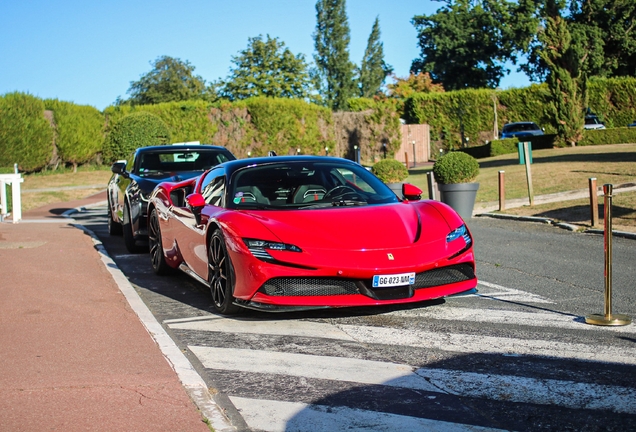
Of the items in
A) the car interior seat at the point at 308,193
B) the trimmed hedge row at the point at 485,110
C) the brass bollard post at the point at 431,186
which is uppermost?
the trimmed hedge row at the point at 485,110

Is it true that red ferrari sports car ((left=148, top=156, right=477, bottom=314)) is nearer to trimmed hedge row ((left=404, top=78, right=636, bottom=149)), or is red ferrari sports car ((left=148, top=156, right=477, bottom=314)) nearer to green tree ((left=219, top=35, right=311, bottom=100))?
trimmed hedge row ((left=404, top=78, right=636, bottom=149))

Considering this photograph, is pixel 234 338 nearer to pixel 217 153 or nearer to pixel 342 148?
pixel 217 153

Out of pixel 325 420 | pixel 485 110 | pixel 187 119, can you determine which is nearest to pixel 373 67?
pixel 485 110

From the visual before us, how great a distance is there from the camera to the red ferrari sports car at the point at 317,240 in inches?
254

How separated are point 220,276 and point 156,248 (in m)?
3.11

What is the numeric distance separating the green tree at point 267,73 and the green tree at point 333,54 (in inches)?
1012

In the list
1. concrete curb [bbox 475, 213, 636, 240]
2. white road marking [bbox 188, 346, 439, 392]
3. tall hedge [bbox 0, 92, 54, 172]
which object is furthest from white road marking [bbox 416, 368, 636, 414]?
tall hedge [bbox 0, 92, 54, 172]

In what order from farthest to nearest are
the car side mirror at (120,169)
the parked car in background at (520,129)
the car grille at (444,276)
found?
the parked car in background at (520,129) → the car side mirror at (120,169) → the car grille at (444,276)

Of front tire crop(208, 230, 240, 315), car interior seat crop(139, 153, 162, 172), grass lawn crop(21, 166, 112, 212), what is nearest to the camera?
front tire crop(208, 230, 240, 315)

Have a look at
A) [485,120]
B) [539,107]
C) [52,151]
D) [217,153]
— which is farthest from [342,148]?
[217,153]

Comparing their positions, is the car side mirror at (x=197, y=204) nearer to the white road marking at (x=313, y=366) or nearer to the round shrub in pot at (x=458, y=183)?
the white road marking at (x=313, y=366)

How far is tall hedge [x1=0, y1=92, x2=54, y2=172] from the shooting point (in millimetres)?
35000

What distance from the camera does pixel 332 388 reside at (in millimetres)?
4902

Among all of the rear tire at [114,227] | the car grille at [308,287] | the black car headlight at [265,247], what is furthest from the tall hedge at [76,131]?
the car grille at [308,287]
